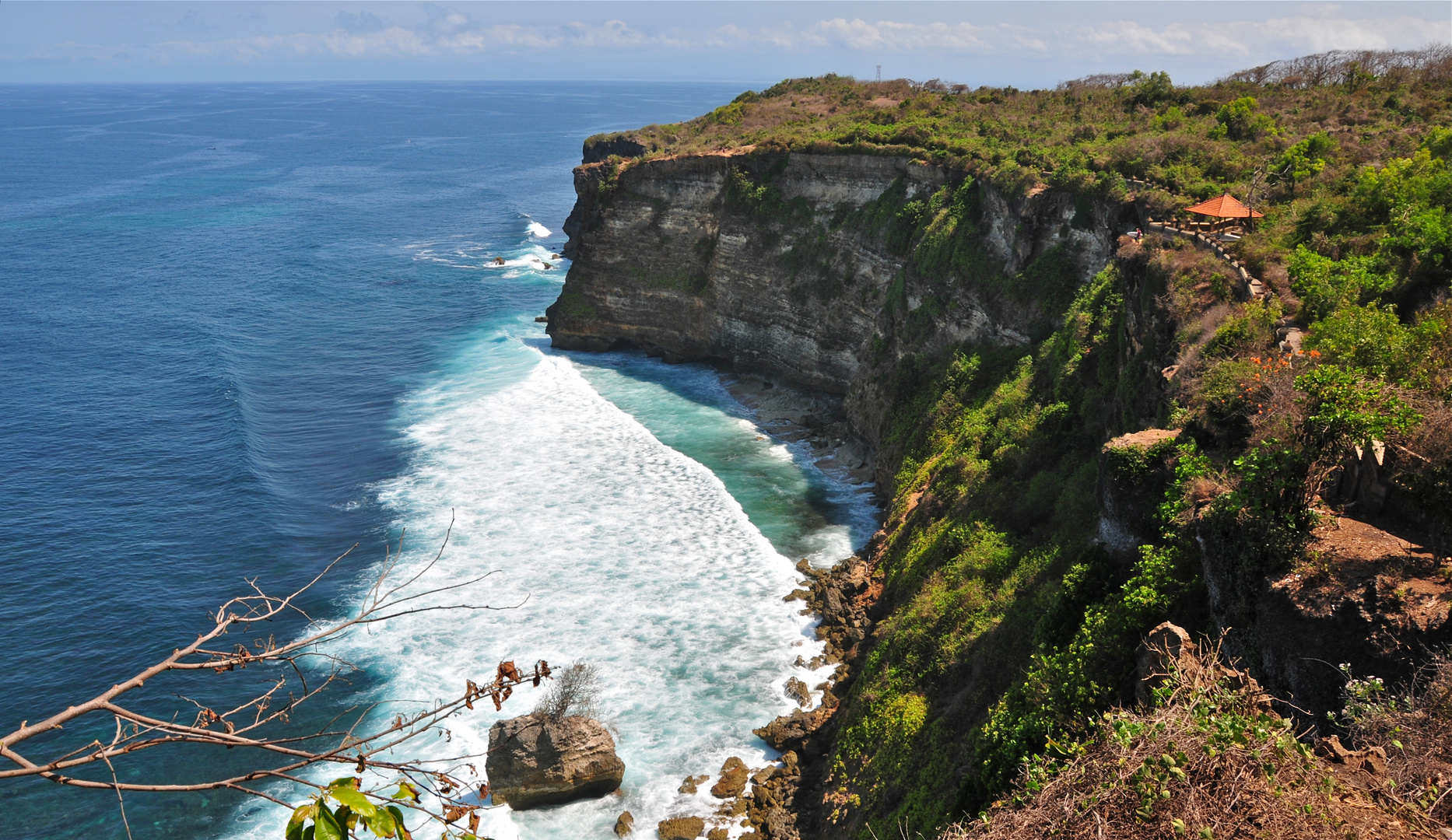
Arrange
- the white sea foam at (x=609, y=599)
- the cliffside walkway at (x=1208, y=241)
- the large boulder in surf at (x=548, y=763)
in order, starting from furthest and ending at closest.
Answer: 1. the white sea foam at (x=609, y=599)
2. the large boulder in surf at (x=548, y=763)
3. the cliffside walkway at (x=1208, y=241)

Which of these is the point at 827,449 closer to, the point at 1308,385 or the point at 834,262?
the point at 834,262

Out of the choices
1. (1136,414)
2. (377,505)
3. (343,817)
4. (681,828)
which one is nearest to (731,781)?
(681,828)

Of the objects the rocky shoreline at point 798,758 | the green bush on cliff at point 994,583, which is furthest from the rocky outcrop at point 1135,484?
the rocky shoreline at point 798,758

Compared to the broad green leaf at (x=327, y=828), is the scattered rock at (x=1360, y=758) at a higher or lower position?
lower

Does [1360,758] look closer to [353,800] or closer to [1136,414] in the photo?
[353,800]

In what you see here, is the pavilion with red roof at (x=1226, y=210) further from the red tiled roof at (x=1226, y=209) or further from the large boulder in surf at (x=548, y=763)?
the large boulder in surf at (x=548, y=763)

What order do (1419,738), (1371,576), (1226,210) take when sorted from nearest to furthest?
(1419,738)
(1371,576)
(1226,210)
